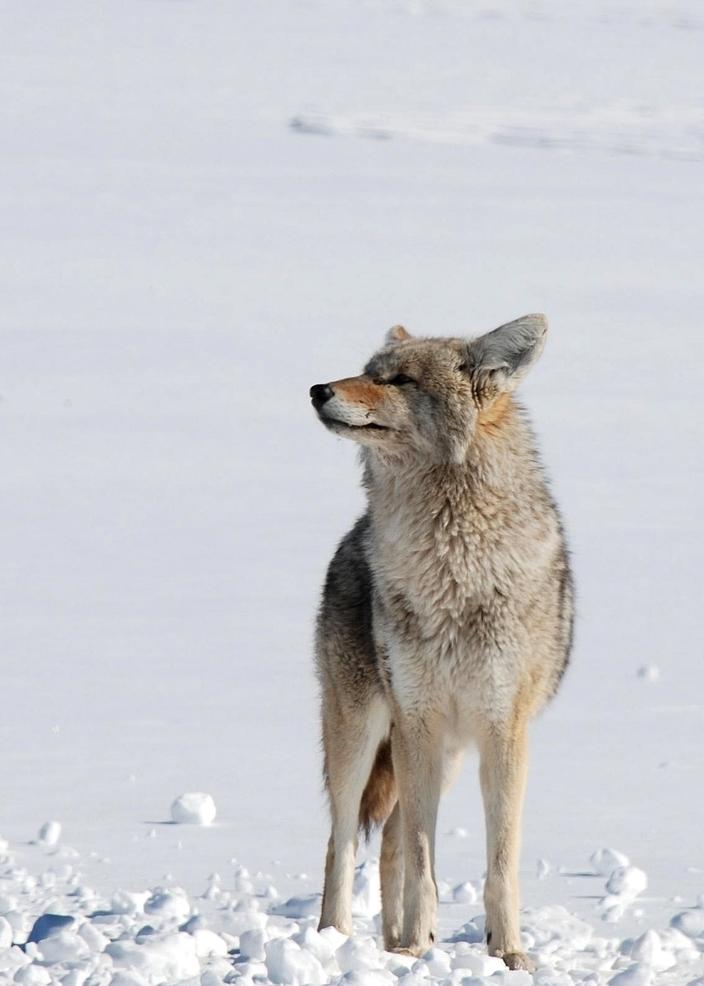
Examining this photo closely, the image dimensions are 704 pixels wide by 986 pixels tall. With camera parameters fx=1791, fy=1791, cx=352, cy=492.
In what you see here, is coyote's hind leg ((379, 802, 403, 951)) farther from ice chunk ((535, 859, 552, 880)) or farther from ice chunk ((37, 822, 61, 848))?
ice chunk ((37, 822, 61, 848))

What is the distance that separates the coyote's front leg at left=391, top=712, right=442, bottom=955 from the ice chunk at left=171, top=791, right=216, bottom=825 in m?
1.49

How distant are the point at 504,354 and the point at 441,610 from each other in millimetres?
817

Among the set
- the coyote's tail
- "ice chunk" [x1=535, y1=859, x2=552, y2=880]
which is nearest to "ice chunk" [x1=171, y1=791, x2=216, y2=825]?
the coyote's tail

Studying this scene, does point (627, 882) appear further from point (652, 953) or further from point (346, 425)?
point (346, 425)

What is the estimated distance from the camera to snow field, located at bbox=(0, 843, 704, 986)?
466 cm

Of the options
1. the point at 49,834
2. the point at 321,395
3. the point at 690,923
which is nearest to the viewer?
the point at 321,395

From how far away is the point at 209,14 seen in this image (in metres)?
36.7

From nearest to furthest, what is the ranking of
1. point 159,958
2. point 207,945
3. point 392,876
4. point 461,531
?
point 159,958, point 207,945, point 461,531, point 392,876

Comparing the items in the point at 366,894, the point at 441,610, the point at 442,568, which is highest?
the point at 442,568

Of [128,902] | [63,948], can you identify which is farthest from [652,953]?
[63,948]

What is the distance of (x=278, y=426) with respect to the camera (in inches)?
551

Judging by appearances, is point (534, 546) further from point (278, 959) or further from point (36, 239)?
point (36, 239)

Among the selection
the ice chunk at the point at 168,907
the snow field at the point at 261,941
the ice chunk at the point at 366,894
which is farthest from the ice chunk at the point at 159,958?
the ice chunk at the point at 366,894

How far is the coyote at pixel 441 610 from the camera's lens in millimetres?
5324
